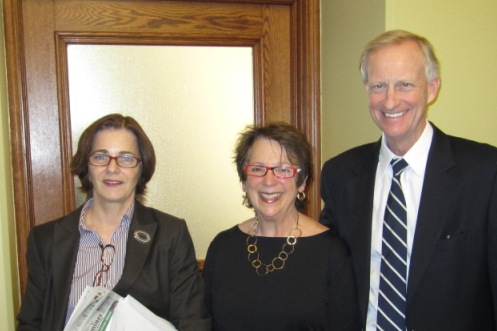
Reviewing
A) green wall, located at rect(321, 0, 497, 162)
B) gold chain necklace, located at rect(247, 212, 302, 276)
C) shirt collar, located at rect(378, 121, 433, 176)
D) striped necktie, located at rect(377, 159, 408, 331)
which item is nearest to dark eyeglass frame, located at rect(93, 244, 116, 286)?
gold chain necklace, located at rect(247, 212, 302, 276)

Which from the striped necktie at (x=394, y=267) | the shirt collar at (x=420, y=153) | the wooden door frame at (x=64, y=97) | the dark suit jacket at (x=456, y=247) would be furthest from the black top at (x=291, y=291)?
the wooden door frame at (x=64, y=97)

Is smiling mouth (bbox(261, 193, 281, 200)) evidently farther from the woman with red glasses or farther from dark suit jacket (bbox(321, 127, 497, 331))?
dark suit jacket (bbox(321, 127, 497, 331))

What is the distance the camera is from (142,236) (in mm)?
1716

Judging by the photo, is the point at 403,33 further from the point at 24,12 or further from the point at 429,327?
the point at 24,12

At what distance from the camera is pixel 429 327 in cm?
150

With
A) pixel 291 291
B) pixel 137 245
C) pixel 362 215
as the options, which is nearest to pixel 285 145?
pixel 362 215

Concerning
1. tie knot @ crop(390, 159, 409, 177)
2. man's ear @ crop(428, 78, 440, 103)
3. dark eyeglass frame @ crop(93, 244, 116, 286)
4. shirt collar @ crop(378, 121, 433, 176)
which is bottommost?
dark eyeglass frame @ crop(93, 244, 116, 286)

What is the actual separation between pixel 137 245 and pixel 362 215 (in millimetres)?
791

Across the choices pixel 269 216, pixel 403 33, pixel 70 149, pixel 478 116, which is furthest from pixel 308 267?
pixel 70 149

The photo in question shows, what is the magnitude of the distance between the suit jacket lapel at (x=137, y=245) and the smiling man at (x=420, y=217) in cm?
72

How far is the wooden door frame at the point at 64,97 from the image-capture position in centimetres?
220

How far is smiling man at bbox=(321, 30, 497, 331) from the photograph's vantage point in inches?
58.7

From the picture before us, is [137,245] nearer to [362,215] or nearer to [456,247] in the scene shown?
[362,215]

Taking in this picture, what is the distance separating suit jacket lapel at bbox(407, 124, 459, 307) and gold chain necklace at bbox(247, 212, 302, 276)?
41 cm
